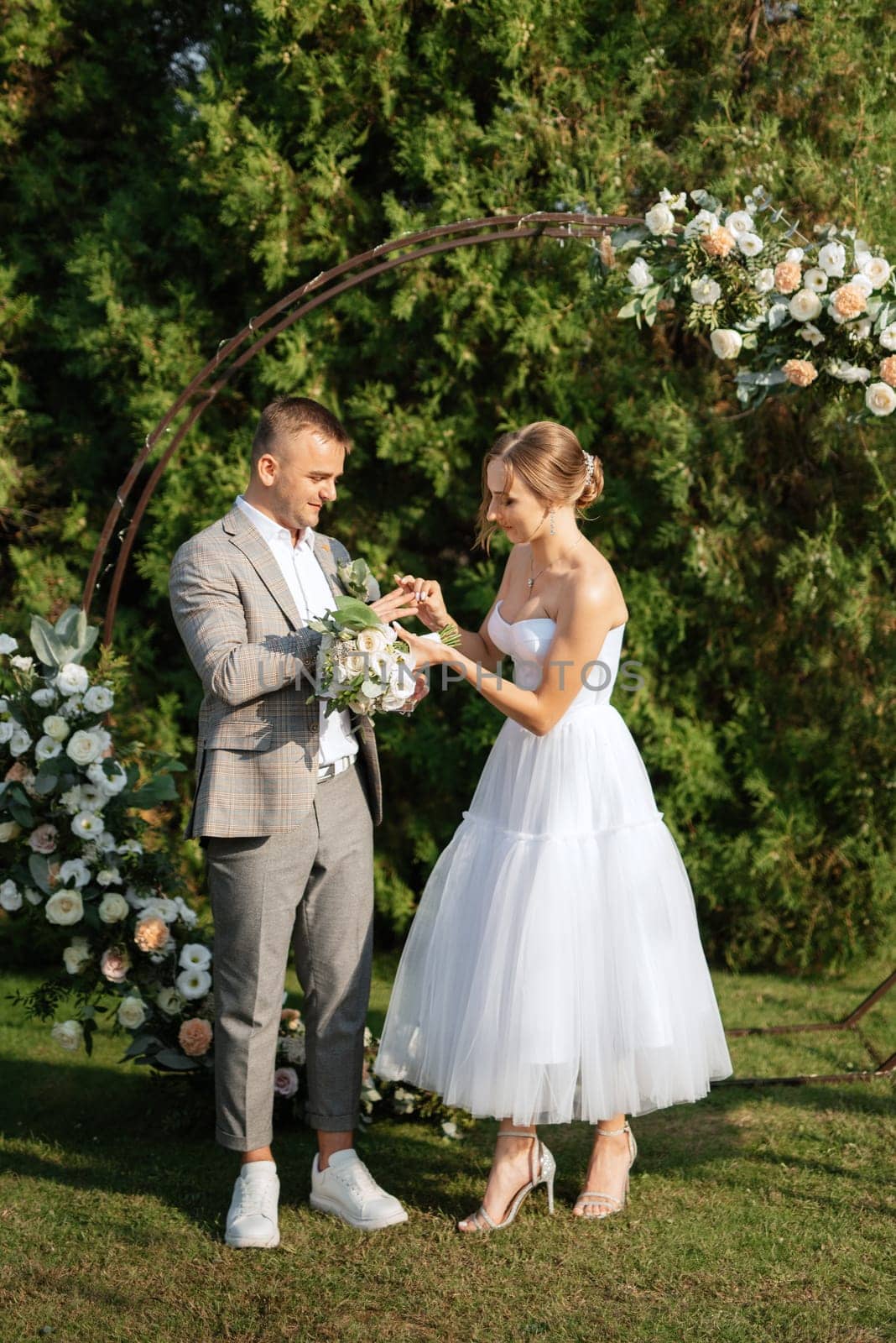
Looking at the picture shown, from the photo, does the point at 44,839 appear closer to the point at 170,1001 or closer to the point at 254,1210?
the point at 170,1001

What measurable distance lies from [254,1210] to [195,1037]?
70cm

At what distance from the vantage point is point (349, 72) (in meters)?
5.54

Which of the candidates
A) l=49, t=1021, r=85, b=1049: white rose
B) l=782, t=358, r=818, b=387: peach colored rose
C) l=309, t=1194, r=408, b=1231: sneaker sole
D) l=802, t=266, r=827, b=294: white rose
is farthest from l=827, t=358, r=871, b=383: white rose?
l=49, t=1021, r=85, b=1049: white rose

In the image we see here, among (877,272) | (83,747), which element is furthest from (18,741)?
(877,272)

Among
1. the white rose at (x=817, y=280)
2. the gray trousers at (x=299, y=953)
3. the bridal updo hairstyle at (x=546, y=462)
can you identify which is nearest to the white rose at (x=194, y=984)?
the gray trousers at (x=299, y=953)

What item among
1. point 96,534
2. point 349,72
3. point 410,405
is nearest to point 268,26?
point 349,72

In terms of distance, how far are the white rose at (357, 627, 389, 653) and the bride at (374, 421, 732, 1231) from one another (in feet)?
0.72

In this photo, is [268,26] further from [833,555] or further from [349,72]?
[833,555]

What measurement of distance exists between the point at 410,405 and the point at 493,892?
311 cm

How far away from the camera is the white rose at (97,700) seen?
3.95 metres

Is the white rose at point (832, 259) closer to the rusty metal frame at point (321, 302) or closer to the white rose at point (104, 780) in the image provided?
the rusty metal frame at point (321, 302)

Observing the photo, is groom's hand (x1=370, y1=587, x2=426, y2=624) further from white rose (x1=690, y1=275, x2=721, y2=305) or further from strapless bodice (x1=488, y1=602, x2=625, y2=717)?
white rose (x1=690, y1=275, x2=721, y2=305)

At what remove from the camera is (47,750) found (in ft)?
12.8

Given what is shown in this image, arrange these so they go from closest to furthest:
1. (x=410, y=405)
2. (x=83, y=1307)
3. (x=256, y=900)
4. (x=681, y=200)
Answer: (x=83, y=1307)
(x=256, y=900)
(x=681, y=200)
(x=410, y=405)
